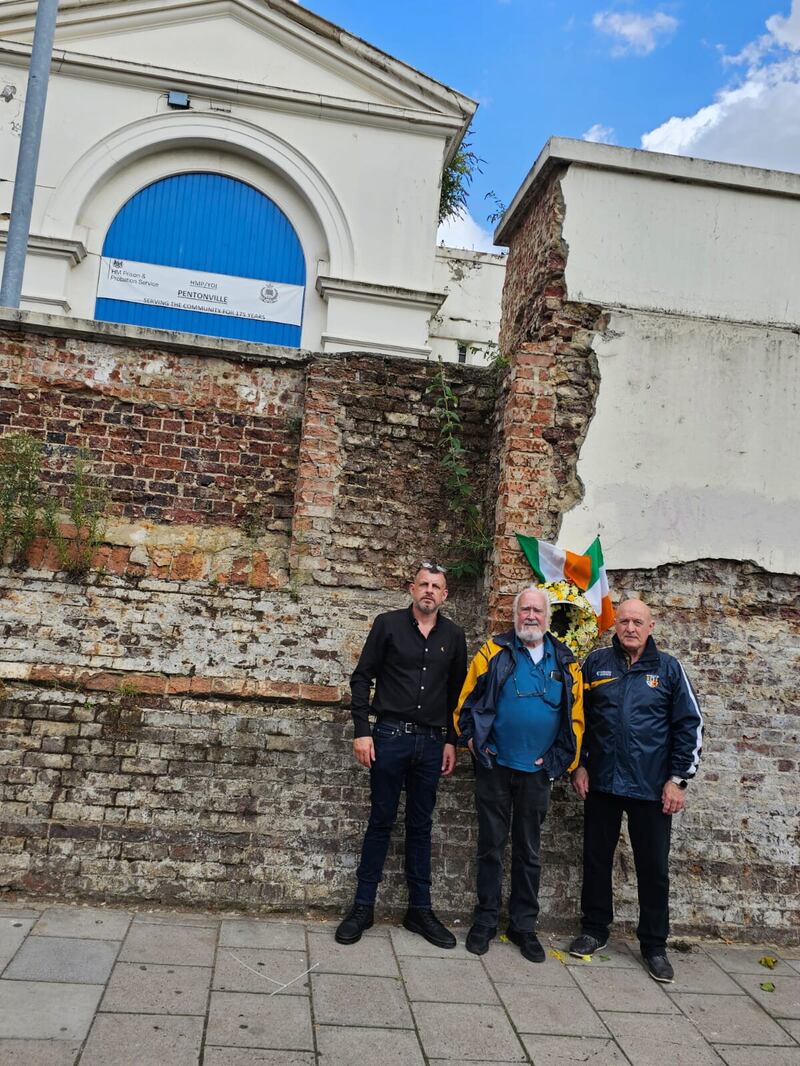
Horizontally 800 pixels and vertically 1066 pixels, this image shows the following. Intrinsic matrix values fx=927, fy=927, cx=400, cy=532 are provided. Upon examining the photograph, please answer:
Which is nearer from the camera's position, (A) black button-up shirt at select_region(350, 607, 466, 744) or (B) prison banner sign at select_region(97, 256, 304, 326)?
(A) black button-up shirt at select_region(350, 607, 466, 744)

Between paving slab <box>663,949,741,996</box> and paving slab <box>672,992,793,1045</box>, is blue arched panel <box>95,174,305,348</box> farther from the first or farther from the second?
paving slab <box>672,992,793,1045</box>

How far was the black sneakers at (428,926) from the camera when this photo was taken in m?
4.60

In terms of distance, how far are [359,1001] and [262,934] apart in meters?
0.80

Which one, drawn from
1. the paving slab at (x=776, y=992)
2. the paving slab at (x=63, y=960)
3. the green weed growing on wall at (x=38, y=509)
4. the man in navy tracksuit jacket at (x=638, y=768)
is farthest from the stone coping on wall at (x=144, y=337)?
the paving slab at (x=776, y=992)

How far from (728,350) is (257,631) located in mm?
3354

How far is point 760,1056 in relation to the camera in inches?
149

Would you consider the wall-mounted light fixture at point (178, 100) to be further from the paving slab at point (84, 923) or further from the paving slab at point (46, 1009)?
the paving slab at point (46, 1009)

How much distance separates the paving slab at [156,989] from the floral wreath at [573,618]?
2.61m

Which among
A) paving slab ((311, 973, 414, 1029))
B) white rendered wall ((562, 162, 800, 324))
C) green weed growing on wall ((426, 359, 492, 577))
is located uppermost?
white rendered wall ((562, 162, 800, 324))

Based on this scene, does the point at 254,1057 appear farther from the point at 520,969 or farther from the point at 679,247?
the point at 679,247

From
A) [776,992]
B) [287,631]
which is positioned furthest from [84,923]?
[776,992]

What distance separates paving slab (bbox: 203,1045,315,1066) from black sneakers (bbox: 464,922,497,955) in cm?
131

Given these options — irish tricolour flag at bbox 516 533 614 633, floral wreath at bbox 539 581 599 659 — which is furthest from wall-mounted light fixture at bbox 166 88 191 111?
floral wreath at bbox 539 581 599 659

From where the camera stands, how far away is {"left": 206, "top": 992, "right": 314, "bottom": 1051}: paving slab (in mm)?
3500
